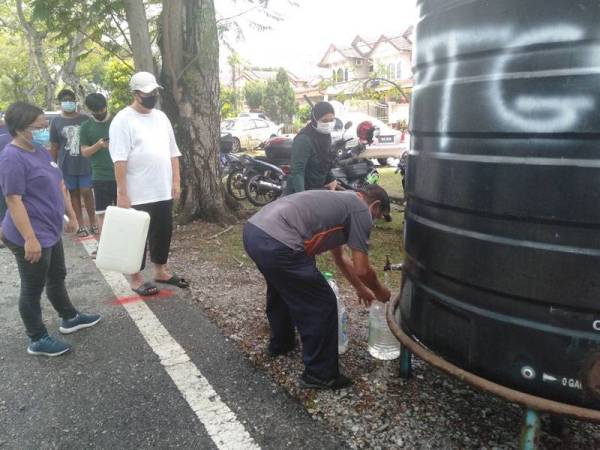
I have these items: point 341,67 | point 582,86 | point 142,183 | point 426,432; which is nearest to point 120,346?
point 142,183

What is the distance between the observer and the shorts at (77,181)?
5.80 metres

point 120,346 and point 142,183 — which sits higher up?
point 142,183

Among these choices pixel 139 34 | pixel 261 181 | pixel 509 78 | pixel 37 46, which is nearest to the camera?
pixel 509 78

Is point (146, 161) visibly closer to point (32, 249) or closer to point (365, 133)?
point (32, 249)

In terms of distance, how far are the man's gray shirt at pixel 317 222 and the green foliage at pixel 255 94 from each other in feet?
136

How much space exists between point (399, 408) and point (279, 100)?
135 ft

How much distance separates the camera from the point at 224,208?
6535mm

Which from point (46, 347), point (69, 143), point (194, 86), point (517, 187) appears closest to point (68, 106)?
point (69, 143)

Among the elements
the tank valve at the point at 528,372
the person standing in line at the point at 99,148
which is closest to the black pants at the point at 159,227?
the person standing in line at the point at 99,148

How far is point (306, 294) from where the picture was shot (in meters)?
2.49

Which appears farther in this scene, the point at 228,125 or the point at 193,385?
the point at 228,125

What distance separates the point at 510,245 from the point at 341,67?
51504mm

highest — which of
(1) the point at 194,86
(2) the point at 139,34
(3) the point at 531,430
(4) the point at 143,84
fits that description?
(2) the point at 139,34

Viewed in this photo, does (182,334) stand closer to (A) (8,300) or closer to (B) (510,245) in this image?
(A) (8,300)
